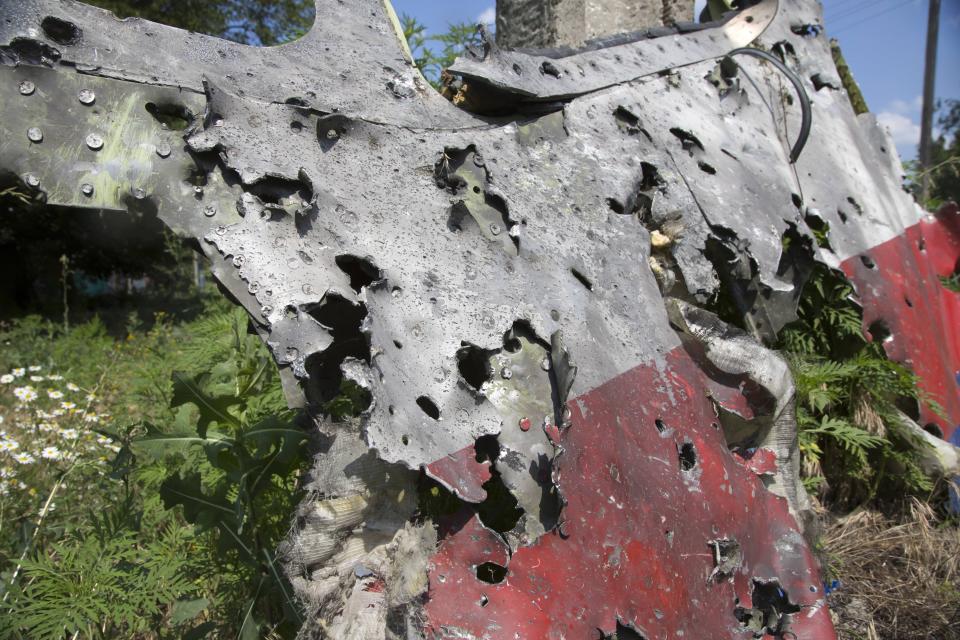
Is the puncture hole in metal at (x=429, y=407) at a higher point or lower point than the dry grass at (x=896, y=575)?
higher

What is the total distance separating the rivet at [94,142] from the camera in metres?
1.87

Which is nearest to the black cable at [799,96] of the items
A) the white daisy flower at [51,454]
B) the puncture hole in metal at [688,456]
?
the puncture hole in metal at [688,456]

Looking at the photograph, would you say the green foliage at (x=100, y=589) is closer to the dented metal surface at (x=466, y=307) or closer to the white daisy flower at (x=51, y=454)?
the white daisy flower at (x=51, y=454)

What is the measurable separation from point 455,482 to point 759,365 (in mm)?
1268

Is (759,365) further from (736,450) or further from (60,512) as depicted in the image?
(60,512)

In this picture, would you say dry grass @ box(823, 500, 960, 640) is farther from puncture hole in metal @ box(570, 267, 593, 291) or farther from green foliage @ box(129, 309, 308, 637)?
green foliage @ box(129, 309, 308, 637)

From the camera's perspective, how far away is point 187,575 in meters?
2.66

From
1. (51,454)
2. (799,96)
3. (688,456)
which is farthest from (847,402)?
(51,454)

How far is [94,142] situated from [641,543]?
1.77 m

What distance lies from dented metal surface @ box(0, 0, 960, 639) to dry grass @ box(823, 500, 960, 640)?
734 mm

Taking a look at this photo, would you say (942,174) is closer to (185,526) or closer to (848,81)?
(848,81)

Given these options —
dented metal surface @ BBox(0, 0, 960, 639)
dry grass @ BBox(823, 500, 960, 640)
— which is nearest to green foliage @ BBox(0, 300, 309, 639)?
dented metal surface @ BBox(0, 0, 960, 639)

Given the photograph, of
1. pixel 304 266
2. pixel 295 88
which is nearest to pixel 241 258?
pixel 304 266

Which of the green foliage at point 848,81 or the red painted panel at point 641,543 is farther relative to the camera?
the green foliage at point 848,81
